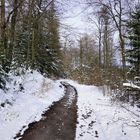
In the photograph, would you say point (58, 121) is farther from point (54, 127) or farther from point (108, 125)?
point (108, 125)

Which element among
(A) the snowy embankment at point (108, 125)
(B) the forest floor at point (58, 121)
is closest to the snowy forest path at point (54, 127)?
(B) the forest floor at point (58, 121)

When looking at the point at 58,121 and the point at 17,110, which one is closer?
the point at 58,121

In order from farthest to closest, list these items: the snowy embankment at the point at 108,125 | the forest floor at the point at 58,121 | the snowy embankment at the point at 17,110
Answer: the snowy embankment at the point at 17,110 < the forest floor at the point at 58,121 < the snowy embankment at the point at 108,125

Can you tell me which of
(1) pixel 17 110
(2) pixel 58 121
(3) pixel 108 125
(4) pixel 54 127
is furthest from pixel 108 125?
(1) pixel 17 110

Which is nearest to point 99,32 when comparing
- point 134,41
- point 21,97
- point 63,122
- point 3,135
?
point 134,41

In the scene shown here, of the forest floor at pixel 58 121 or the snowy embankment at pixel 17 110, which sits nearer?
the forest floor at pixel 58 121

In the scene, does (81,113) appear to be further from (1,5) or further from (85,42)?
(85,42)

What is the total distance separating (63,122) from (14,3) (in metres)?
9.83

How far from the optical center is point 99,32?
38969 mm

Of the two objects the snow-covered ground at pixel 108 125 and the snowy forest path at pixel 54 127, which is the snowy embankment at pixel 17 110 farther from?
the snow-covered ground at pixel 108 125

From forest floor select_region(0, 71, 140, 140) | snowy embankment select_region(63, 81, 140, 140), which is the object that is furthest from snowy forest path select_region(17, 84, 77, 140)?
snowy embankment select_region(63, 81, 140, 140)

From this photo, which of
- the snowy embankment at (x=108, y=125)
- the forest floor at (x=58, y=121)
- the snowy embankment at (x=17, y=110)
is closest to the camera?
the snowy embankment at (x=108, y=125)

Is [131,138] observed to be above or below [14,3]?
below

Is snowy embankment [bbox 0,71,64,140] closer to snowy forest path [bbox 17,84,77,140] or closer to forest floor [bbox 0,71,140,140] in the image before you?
forest floor [bbox 0,71,140,140]
